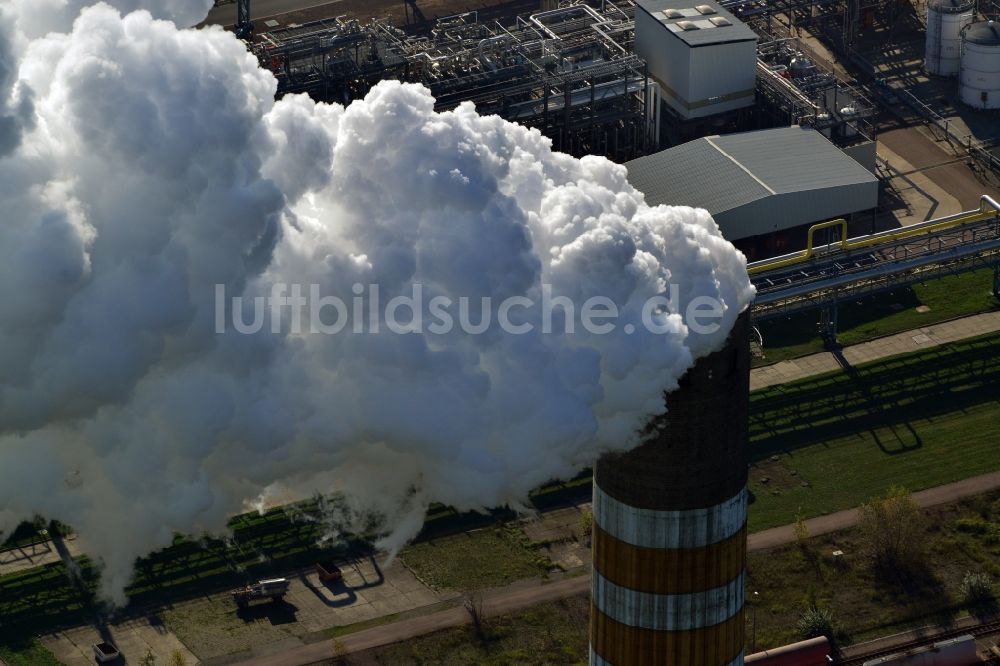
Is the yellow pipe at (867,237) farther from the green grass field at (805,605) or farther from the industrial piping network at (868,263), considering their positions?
the green grass field at (805,605)

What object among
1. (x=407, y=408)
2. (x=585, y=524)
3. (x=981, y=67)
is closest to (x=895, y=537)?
(x=585, y=524)

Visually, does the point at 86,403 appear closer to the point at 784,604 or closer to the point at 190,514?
the point at 190,514

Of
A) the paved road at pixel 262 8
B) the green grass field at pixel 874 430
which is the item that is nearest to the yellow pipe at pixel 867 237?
the green grass field at pixel 874 430

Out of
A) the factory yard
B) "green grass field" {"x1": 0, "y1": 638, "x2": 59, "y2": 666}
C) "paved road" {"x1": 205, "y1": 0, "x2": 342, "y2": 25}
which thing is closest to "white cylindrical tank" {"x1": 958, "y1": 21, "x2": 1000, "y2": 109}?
the factory yard

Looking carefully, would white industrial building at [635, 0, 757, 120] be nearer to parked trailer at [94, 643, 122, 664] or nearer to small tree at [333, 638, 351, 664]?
small tree at [333, 638, 351, 664]

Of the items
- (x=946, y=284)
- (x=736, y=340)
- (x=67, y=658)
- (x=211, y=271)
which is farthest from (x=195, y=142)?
(x=946, y=284)
